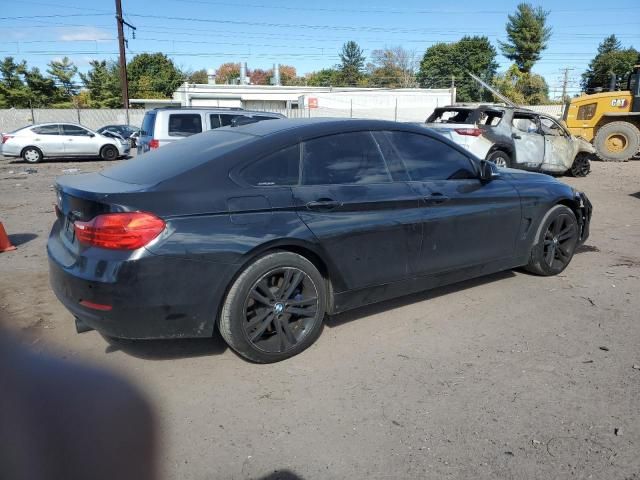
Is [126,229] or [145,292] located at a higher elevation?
[126,229]

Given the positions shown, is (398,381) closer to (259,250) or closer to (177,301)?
(259,250)

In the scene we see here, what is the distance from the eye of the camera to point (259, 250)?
3.28 metres

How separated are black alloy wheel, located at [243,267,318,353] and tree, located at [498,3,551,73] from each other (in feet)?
227

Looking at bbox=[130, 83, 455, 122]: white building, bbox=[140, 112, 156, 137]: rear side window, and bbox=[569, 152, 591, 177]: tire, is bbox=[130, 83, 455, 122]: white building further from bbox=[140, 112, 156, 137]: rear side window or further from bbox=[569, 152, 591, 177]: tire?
bbox=[140, 112, 156, 137]: rear side window

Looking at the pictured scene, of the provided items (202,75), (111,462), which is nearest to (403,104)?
(111,462)

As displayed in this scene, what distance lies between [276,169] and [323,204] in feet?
1.30

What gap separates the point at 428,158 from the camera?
169 inches

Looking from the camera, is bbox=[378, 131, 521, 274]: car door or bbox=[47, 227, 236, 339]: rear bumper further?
bbox=[378, 131, 521, 274]: car door

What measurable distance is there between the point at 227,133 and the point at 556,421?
3.01 meters

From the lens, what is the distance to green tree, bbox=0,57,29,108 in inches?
1676

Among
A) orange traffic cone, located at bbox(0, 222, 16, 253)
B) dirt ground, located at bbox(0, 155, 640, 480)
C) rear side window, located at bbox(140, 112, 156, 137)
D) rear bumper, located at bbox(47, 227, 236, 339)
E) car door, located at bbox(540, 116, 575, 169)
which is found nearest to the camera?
dirt ground, located at bbox(0, 155, 640, 480)

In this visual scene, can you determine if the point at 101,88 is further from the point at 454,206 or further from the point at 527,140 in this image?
the point at 454,206

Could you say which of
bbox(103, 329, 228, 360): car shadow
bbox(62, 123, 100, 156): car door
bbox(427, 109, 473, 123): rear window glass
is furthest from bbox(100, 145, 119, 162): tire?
bbox(103, 329, 228, 360): car shadow

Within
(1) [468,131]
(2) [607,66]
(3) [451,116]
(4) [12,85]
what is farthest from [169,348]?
(2) [607,66]
